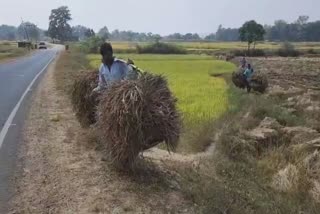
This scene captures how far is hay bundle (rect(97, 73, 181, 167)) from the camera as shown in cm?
657

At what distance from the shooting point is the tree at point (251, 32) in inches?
3871

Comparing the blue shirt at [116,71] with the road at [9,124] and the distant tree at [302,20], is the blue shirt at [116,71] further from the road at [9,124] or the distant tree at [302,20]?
the distant tree at [302,20]

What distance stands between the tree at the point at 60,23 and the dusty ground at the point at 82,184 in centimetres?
16286

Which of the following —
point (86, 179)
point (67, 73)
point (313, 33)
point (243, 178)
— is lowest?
point (313, 33)

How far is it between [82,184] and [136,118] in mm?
1156

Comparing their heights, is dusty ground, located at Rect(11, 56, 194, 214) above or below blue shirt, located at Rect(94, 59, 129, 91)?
below

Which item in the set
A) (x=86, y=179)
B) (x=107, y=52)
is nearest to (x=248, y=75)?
(x=107, y=52)

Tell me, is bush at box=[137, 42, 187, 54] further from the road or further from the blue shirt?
the blue shirt

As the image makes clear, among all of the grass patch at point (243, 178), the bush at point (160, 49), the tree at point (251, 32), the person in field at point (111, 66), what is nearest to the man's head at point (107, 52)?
the person in field at point (111, 66)

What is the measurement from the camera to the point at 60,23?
16800 centimetres

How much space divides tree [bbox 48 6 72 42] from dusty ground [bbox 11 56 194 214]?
534 ft

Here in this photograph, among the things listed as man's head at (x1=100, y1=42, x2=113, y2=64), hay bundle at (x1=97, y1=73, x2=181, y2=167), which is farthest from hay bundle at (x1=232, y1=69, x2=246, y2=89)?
hay bundle at (x1=97, y1=73, x2=181, y2=167)

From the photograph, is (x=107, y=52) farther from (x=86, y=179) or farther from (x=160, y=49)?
(x=160, y=49)

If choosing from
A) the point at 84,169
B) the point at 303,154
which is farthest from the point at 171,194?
the point at 303,154
